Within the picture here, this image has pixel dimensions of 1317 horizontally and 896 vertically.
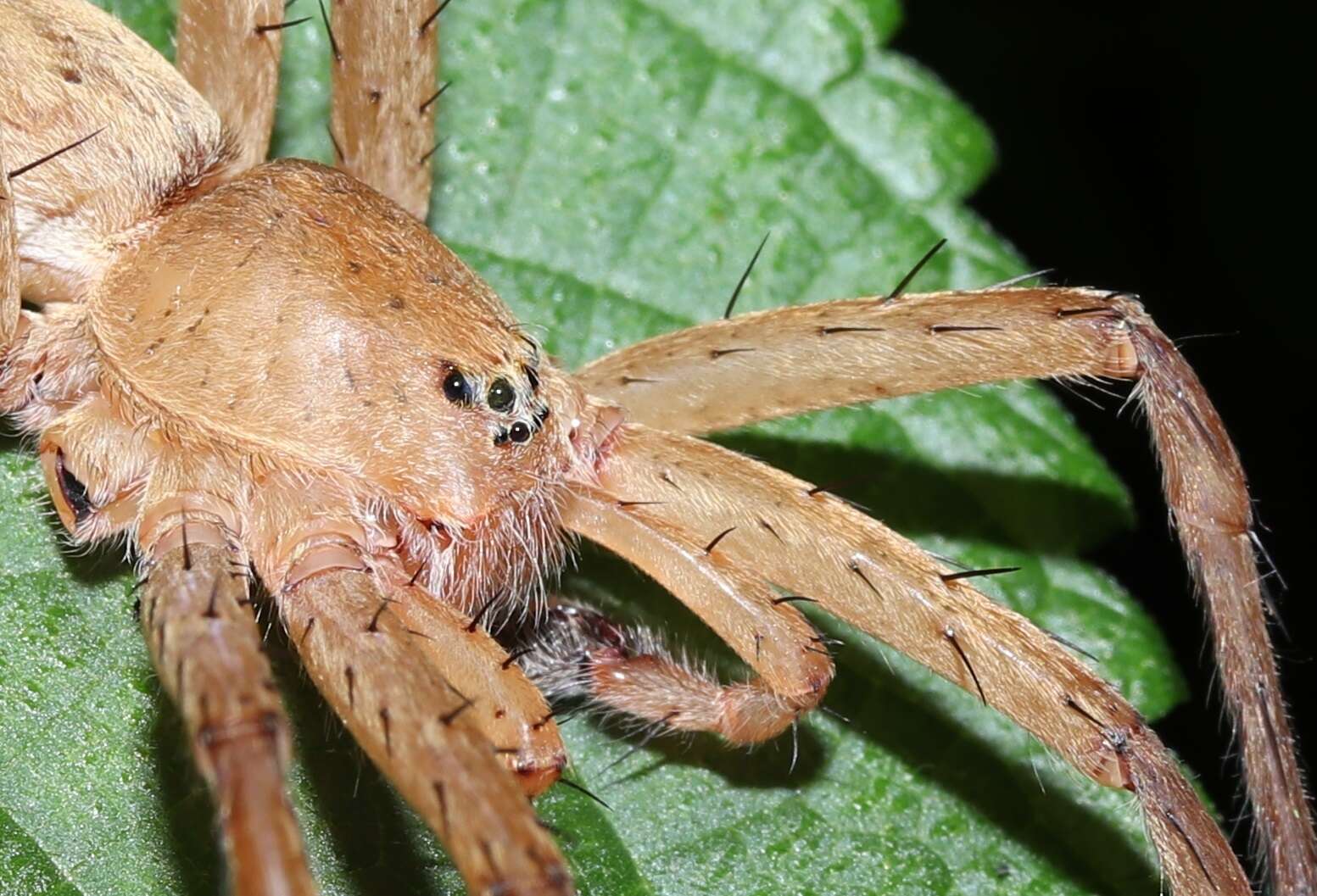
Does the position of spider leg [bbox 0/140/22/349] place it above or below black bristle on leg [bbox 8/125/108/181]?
below

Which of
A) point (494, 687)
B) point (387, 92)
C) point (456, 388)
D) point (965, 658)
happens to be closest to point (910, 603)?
point (965, 658)

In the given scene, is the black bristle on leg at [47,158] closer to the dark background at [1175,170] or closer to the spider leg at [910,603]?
the spider leg at [910,603]

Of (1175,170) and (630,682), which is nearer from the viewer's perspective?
(630,682)

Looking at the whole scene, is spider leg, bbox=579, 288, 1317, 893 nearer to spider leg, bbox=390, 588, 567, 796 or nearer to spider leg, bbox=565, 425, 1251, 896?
spider leg, bbox=565, 425, 1251, 896

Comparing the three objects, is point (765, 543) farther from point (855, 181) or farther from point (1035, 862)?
point (855, 181)

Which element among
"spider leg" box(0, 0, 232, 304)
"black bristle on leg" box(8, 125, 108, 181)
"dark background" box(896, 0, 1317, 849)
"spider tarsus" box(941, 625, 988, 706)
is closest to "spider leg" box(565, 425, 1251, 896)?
"spider tarsus" box(941, 625, 988, 706)

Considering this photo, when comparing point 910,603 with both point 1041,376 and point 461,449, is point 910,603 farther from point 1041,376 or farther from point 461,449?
point 461,449
